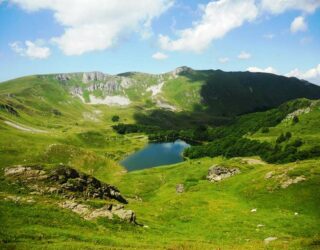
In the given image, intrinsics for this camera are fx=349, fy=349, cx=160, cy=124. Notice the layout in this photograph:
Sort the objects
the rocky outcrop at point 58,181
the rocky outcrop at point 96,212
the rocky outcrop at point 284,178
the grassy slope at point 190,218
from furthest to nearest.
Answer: the rocky outcrop at point 284,178 < the rocky outcrop at point 58,181 < the rocky outcrop at point 96,212 < the grassy slope at point 190,218

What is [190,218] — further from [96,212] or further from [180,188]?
[180,188]

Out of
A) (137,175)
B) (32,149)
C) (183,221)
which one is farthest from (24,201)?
(32,149)

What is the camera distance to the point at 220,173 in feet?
385

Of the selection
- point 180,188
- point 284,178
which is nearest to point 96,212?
point 284,178

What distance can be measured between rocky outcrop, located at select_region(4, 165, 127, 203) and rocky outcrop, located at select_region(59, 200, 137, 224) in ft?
30.2

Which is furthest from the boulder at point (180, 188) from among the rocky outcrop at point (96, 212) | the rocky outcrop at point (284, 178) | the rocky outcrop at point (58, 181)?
the rocky outcrop at point (96, 212)

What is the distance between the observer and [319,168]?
85188mm

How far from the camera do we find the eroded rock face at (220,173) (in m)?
115

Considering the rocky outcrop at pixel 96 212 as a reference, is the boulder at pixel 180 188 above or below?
below

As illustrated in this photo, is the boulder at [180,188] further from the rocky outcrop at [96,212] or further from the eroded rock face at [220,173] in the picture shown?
the rocky outcrop at [96,212]

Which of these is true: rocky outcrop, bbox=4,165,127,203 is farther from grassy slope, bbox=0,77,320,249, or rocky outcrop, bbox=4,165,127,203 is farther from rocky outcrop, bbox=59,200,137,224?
rocky outcrop, bbox=59,200,137,224

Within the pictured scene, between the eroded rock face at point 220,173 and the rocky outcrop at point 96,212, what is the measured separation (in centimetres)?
6740

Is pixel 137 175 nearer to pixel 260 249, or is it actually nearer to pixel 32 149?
pixel 32 149

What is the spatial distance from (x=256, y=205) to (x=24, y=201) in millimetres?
49689
